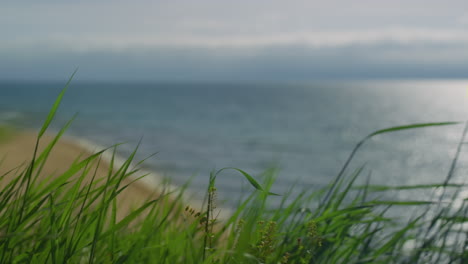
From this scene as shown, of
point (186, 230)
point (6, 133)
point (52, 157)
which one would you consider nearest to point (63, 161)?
point (52, 157)

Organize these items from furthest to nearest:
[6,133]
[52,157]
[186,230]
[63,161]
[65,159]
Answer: [6,133]
[52,157]
[65,159]
[63,161]
[186,230]

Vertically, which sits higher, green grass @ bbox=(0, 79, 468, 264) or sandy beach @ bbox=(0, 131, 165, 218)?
green grass @ bbox=(0, 79, 468, 264)

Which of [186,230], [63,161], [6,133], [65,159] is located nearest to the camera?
[186,230]

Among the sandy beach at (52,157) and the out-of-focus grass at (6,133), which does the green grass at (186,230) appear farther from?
the out-of-focus grass at (6,133)

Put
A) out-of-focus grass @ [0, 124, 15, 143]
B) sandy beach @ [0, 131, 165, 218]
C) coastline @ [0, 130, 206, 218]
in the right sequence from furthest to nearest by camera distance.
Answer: out-of-focus grass @ [0, 124, 15, 143], sandy beach @ [0, 131, 165, 218], coastline @ [0, 130, 206, 218]

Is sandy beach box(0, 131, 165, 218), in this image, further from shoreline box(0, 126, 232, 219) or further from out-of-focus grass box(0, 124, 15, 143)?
out-of-focus grass box(0, 124, 15, 143)

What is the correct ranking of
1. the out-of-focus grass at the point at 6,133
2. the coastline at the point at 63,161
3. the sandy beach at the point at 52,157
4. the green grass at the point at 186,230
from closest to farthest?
the green grass at the point at 186,230 < the coastline at the point at 63,161 < the sandy beach at the point at 52,157 < the out-of-focus grass at the point at 6,133

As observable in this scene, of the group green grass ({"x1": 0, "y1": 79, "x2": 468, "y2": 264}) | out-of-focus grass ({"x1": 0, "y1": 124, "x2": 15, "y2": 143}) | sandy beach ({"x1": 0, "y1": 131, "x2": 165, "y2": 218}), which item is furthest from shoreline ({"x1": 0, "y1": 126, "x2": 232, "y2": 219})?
green grass ({"x1": 0, "y1": 79, "x2": 468, "y2": 264})

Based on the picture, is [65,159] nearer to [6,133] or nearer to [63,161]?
[63,161]

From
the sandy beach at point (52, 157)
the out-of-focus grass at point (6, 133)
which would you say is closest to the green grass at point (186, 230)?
the sandy beach at point (52, 157)

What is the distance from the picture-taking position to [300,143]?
31.1m

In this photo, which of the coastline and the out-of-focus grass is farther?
the out-of-focus grass

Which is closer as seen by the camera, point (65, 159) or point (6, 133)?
point (65, 159)

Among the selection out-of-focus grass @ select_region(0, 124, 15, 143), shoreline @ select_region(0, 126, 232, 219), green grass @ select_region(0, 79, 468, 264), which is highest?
green grass @ select_region(0, 79, 468, 264)
